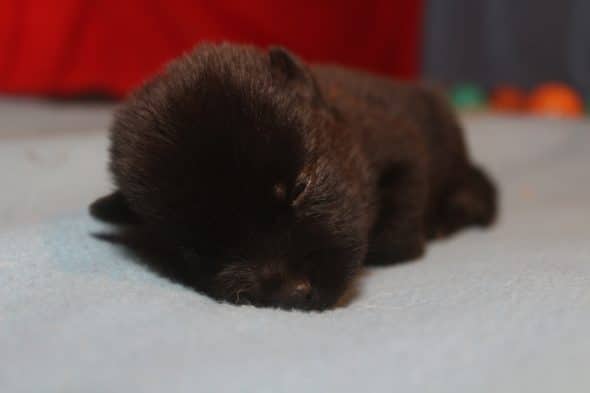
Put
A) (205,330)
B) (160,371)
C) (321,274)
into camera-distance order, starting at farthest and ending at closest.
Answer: (321,274), (205,330), (160,371)

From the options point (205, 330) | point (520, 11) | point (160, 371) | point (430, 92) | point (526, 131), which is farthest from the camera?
point (520, 11)

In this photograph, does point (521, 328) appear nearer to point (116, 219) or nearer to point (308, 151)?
point (308, 151)

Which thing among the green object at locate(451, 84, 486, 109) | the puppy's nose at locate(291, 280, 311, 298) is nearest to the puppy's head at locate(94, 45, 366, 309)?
the puppy's nose at locate(291, 280, 311, 298)

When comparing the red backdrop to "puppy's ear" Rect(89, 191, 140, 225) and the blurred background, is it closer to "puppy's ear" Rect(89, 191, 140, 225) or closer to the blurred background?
the blurred background

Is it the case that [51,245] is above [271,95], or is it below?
below

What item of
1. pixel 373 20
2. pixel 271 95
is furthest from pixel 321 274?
pixel 373 20

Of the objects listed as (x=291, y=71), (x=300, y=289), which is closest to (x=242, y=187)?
(x=300, y=289)

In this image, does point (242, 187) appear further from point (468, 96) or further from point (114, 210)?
point (468, 96)

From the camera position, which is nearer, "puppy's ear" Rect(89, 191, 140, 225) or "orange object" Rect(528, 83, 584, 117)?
"puppy's ear" Rect(89, 191, 140, 225)
